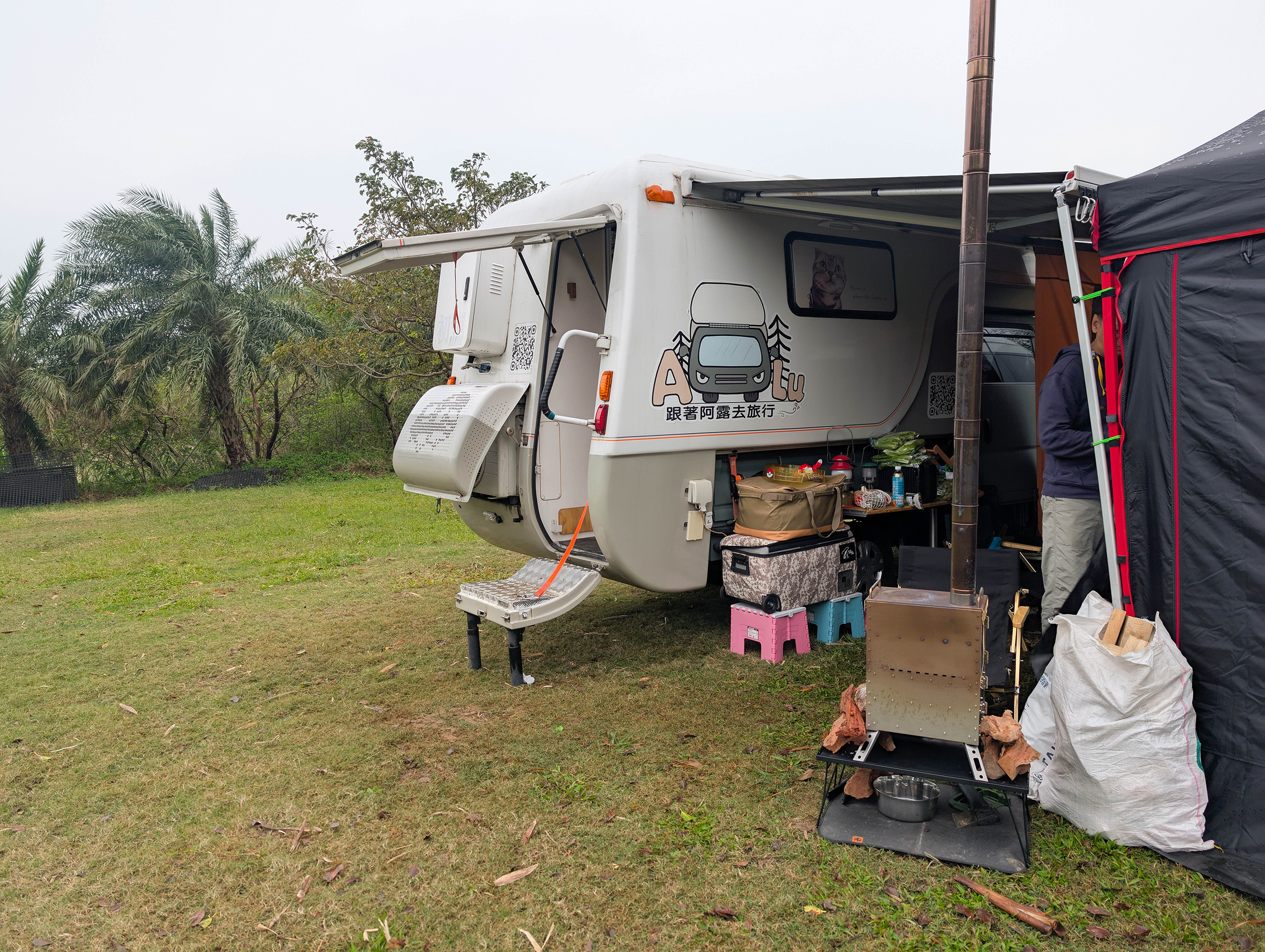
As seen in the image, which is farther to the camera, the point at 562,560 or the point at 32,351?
the point at 32,351

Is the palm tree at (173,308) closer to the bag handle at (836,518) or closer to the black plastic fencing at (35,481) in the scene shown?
the black plastic fencing at (35,481)

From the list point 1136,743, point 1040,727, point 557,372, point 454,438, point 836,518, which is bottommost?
point 1040,727

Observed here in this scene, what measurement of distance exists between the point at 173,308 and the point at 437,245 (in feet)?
44.3

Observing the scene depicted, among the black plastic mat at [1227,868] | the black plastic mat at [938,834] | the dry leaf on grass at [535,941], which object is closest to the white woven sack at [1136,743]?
the black plastic mat at [1227,868]

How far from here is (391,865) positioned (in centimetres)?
334

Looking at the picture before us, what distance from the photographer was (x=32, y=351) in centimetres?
1600

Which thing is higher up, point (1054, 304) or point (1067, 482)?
point (1054, 304)

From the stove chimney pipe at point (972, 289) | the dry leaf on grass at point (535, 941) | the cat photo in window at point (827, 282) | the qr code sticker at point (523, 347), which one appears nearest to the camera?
the dry leaf on grass at point (535, 941)

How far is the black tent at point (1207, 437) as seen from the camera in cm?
313

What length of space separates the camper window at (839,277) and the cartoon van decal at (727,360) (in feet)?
1.04

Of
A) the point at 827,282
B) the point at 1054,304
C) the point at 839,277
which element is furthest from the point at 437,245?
the point at 1054,304

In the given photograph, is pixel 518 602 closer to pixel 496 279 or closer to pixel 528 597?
pixel 528 597

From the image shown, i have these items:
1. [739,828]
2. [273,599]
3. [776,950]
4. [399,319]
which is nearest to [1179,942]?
[776,950]

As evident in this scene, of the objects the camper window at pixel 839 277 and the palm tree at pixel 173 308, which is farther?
the palm tree at pixel 173 308
